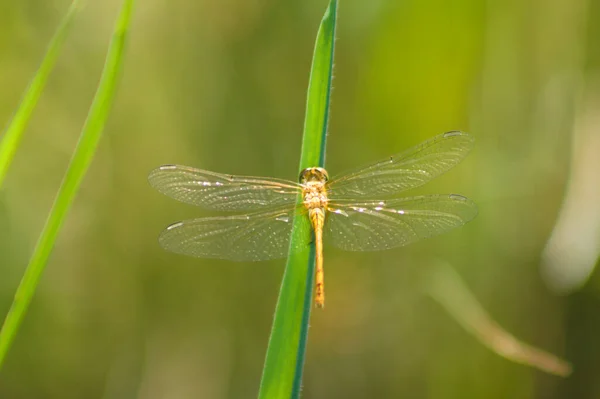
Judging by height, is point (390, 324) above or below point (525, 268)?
below

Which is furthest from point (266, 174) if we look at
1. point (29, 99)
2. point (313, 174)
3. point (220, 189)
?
point (29, 99)

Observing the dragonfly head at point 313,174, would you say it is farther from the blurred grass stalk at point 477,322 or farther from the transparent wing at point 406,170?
the blurred grass stalk at point 477,322

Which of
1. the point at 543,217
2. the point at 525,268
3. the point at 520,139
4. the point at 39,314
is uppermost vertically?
the point at 520,139

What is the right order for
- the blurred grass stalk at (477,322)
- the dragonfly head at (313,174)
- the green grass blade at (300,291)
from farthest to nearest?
the blurred grass stalk at (477,322)
the dragonfly head at (313,174)
the green grass blade at (300,291)

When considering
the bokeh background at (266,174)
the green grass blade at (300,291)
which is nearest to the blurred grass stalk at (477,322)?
the bokeh background at (266,174)

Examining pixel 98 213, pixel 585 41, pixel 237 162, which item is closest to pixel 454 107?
pixel 585 41

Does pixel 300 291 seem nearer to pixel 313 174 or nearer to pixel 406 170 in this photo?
pixel 313 174

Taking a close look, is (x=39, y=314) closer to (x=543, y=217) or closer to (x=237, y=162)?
(x=237, y=162)
